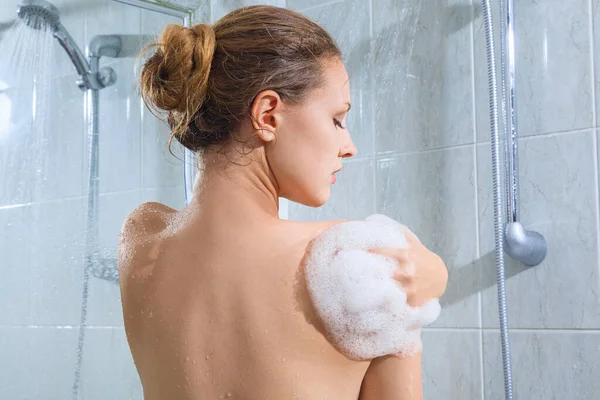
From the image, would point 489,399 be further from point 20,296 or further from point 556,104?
Result: point 20,296

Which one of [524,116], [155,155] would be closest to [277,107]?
[524,116]

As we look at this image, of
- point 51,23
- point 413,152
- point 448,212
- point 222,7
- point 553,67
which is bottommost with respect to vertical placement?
point 448,212

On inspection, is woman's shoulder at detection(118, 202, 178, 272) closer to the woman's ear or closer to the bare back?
the bare back

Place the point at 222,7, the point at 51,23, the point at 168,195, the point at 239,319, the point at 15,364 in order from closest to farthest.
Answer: the point at 239,319 < the point at 15,364 < the point at 51,23 < the point at 168,195 < the point at 222,7

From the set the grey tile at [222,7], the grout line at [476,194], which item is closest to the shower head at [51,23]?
the grey tile at [222,7]

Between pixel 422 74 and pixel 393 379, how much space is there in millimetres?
905

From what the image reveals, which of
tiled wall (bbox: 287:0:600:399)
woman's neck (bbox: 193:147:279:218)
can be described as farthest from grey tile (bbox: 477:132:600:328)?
woman's neck (bbox: 193:147:279:218)

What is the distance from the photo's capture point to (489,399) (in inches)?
55.7

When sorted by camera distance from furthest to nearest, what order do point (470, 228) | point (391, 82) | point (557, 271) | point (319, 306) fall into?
point (391, 82) < point (470, 228) < point (557, 271) < point (319, 306)

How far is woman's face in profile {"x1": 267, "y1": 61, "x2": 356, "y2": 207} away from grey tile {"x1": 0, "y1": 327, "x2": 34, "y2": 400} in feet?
2.59

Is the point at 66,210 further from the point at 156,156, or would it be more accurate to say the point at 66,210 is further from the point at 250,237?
the point at 250,237

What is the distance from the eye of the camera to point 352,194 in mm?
1698

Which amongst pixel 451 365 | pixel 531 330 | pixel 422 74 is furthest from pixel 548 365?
pixel 422 74

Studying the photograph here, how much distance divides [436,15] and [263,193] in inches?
34.4
